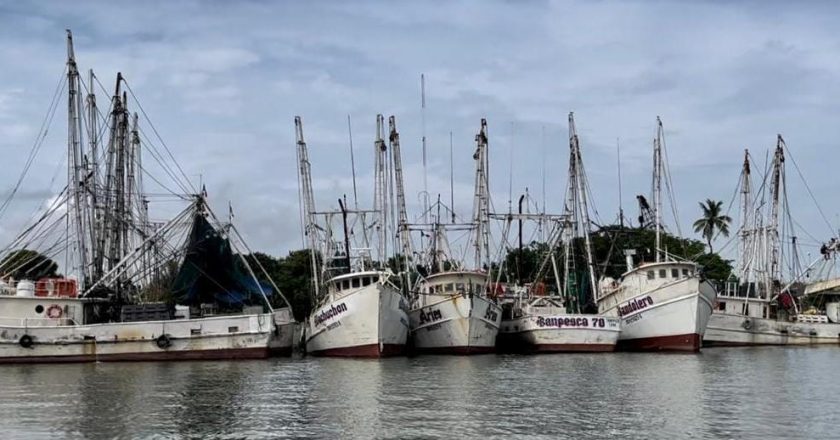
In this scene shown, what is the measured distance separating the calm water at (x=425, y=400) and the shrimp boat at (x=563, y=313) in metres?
9.27

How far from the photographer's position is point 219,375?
43.1m

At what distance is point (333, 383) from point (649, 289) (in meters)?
28.1

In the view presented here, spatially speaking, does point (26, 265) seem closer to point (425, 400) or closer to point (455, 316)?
point (455, 316)

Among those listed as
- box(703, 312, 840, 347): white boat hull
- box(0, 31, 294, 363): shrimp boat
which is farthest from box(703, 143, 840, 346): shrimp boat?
box(0, 31, 294, 363): shrimp boat

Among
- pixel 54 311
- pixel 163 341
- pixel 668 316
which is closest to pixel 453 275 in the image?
pixel 668 316

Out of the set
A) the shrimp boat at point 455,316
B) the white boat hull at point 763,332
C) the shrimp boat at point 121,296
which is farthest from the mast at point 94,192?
the white boat hull at point 763,332

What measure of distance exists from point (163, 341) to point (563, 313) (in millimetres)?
27463

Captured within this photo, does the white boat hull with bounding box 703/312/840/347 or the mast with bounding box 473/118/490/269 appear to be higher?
the mast with bounding box 473/118/490/269

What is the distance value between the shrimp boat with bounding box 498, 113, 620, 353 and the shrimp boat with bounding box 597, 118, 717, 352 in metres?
2.31

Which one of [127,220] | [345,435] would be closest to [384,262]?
[127,220]

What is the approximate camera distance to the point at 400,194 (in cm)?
7206

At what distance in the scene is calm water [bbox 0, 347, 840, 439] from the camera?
26297 mm

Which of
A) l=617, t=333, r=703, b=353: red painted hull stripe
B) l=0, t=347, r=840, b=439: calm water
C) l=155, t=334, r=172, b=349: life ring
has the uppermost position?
l=155, t=334, r=172, b=349: life ring

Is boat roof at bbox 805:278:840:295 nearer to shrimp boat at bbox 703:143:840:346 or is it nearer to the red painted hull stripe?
shrimp boat at bbox 703:143:840:346
